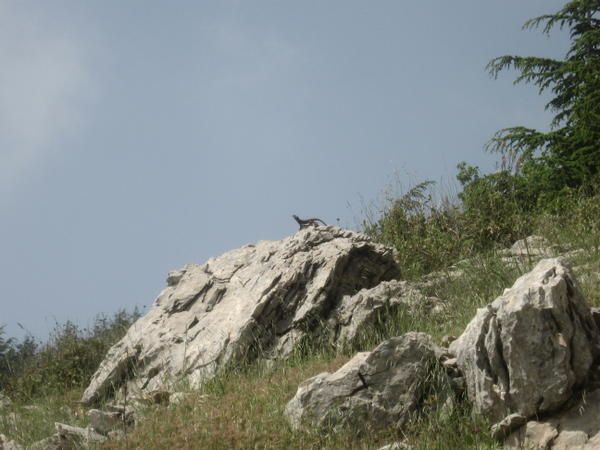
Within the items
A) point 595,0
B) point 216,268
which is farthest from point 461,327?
point 595,0

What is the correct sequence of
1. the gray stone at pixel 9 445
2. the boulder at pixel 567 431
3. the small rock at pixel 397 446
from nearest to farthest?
the boulder at pixel 567 431 → the small rock at pixel 397 446 → the gray stone at pixel 9 445

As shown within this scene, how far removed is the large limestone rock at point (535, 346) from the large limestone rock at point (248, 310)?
3777 mm

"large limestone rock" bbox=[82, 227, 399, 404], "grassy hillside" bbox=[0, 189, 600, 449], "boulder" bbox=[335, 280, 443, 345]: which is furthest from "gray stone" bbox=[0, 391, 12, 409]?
"boulder" bbox=[335, 280, 443, 345]

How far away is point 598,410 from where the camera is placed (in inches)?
248

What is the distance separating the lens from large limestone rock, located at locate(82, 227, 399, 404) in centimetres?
1040

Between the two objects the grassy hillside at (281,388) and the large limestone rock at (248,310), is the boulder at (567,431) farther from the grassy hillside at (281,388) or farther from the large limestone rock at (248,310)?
the large limestone rock at (248,310)

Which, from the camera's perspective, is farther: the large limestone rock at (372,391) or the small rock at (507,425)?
the large limestone rock at (372,391)

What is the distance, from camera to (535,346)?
20.8 ft

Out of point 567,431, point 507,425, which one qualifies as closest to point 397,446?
point 507,425

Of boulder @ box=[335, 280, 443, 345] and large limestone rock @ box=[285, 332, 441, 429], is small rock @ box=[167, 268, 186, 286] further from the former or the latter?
large limestone rock @ box=[285, 332, 441, 429]

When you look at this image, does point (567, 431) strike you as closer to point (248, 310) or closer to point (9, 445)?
point (248, 310)

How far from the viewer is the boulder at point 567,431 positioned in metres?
6.15

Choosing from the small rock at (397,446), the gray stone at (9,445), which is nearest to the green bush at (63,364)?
the gray stone at (9,445)

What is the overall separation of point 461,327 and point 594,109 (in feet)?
34.6
